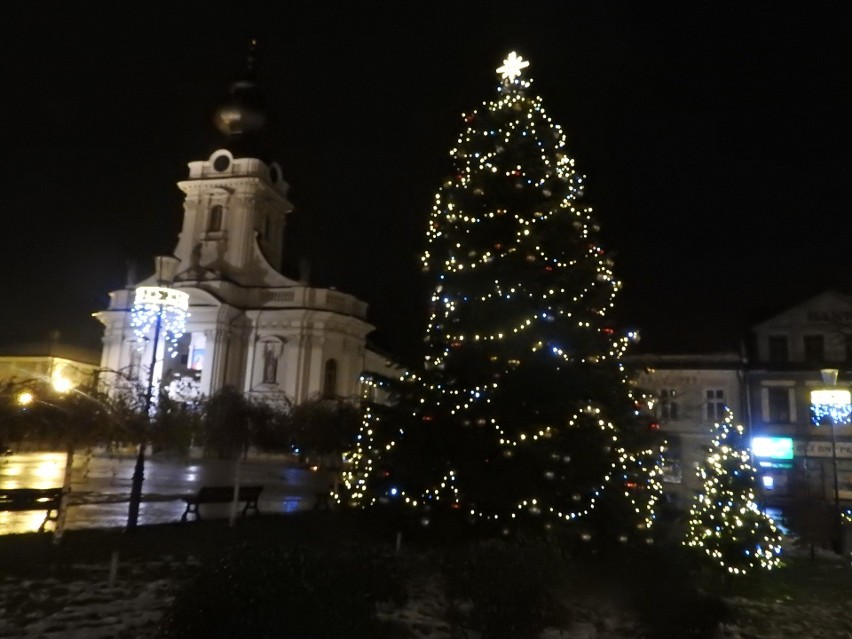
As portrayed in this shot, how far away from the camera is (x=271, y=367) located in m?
62.8

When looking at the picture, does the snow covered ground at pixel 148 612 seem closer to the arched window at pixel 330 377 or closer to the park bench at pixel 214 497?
the park bench at pixel 214 497

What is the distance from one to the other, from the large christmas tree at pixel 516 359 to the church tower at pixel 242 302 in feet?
144

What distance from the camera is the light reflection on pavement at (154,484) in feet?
68.7

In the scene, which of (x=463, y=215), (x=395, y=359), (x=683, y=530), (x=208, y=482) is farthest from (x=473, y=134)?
(x=208, y=482)

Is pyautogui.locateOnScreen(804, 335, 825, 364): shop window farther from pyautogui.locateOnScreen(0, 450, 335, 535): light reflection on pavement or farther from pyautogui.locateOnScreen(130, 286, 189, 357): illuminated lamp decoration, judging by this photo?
pyautogui.locateOnScreen(130, 286, 189, 357): illuminated lamp decoration

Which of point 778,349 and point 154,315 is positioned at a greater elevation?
point 778,349

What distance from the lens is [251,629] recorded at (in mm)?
6793

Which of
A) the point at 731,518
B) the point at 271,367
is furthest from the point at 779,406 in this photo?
the point at 271,367

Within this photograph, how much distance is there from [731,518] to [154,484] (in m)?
25.4

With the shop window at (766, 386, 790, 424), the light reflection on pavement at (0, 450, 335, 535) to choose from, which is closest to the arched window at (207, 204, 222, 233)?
the light reflection on pavement at (0, 450, 335, 535)

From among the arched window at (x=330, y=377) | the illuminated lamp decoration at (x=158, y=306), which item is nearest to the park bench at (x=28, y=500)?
the illuminated lamp decoration at (x=158, y=306)

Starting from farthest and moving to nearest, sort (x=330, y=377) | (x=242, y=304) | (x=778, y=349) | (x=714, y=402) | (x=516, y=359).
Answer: (x=242, y=304) → (x=330, y=377) → (x=714, y=402) → (x=778, y=349) → (x=516, y=359)

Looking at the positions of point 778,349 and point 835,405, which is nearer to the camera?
point 835,405

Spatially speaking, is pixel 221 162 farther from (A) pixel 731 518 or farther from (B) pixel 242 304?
(A) pixel 731 518
